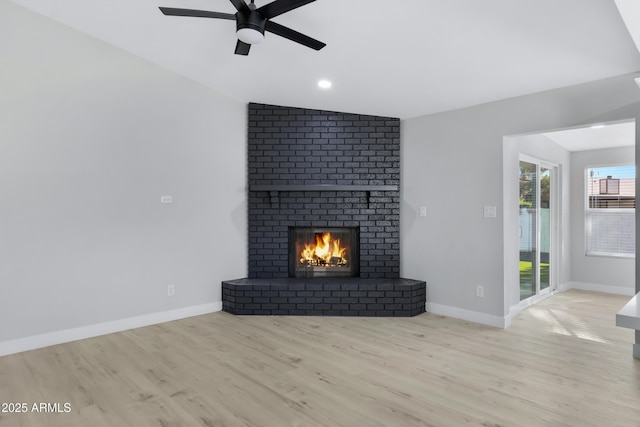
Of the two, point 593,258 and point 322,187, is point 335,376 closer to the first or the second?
point 322,187

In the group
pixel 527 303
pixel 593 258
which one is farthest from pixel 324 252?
pixel 593 258

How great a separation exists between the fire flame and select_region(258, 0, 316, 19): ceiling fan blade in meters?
2.94

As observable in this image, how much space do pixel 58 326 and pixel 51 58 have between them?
2445 mm

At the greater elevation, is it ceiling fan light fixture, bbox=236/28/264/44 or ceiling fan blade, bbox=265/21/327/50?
ceiling fan blade, bbox=265/21/327/50

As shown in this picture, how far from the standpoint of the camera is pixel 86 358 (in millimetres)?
3000

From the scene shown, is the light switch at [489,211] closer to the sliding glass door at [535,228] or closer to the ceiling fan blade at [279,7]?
the sliding glass door at [535,228]

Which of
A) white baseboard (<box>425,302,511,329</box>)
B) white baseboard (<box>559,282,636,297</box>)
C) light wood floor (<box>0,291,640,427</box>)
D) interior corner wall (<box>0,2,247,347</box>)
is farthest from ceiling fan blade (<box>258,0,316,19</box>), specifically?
white baseboard (<box>559,282,636,297</box>)

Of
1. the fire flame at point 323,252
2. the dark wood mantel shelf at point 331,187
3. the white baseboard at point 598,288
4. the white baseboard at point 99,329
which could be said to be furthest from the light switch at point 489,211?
the white baseboard at point 99,329

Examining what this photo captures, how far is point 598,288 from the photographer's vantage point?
220 inches

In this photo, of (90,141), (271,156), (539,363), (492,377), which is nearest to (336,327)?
(492,377)

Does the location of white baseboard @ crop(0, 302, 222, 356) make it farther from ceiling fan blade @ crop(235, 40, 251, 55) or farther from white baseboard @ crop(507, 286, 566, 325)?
white baseboard @ crop(507, 286, 566, 325)

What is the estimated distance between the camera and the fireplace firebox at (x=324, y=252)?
4.72 m

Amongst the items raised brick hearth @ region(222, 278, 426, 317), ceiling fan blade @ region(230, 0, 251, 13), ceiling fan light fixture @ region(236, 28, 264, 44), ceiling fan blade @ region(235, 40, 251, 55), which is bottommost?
raised brick hearth @ region(222, 278, 426, 317)

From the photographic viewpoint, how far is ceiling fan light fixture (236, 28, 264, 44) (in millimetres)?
2365
